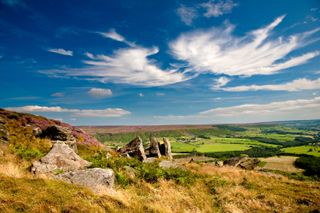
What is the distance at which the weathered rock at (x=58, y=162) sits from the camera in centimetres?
1402

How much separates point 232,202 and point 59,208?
952cm

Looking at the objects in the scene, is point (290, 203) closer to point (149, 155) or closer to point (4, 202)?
point (4, 202)

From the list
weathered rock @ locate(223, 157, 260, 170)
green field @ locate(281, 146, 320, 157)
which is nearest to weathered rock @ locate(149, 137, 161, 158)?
weathered rock @ locate(223, 157, 260, 170)

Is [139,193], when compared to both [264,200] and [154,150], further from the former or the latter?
[154,150]

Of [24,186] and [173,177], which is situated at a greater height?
[24,186]

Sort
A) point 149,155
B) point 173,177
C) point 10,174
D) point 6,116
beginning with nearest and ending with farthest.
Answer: point 10,174
point 173,177
point 6,116
point 149,155

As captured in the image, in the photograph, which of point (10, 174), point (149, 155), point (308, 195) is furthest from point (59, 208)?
point (149, 155)

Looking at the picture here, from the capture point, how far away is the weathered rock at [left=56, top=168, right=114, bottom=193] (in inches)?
480

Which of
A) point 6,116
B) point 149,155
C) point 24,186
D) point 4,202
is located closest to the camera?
point 4,202

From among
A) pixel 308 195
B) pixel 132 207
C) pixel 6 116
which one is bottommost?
pixel 308 195

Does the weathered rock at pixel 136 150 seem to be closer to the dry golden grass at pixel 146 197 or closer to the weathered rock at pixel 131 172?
the dry golden grass at pixel 146 197

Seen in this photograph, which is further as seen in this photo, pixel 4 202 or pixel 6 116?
pixel 6 116

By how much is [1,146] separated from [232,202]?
1713cm

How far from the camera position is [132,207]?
34.0ft
